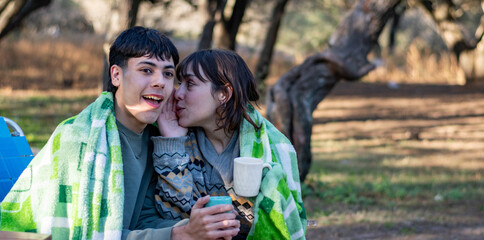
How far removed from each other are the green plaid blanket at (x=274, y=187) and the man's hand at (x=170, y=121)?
0.30m

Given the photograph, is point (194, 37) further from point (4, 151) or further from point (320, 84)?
point (4, 151)

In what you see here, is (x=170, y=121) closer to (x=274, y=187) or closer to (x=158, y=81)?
(x=158, y=81)

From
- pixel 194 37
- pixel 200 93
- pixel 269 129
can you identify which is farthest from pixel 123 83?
pixel 194 37

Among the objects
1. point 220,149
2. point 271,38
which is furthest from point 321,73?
point 271,38

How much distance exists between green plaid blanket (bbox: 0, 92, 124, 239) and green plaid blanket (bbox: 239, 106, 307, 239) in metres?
0.61

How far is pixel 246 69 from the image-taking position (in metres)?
2.85

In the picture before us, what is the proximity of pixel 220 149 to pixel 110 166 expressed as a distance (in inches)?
25.0

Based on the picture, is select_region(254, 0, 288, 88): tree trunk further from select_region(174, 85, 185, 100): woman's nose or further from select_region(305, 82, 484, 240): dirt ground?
select_region(174, 85, 185, 100): woman's nose

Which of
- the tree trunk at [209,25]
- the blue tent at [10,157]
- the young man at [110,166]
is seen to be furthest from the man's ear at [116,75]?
the tree trunk at [209,25]

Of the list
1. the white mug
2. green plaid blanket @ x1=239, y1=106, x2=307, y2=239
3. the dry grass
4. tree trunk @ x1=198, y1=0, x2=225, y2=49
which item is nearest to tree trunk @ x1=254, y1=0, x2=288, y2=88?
tree trunk @ x1=198, y1=0, x2=225, y2=49

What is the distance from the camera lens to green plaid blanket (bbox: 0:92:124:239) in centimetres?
229

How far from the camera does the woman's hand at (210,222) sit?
230 cm

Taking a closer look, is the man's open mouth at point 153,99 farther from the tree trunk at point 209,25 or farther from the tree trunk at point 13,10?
the tree trunk at point 209,25

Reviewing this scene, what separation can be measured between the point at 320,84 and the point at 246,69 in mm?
3571
